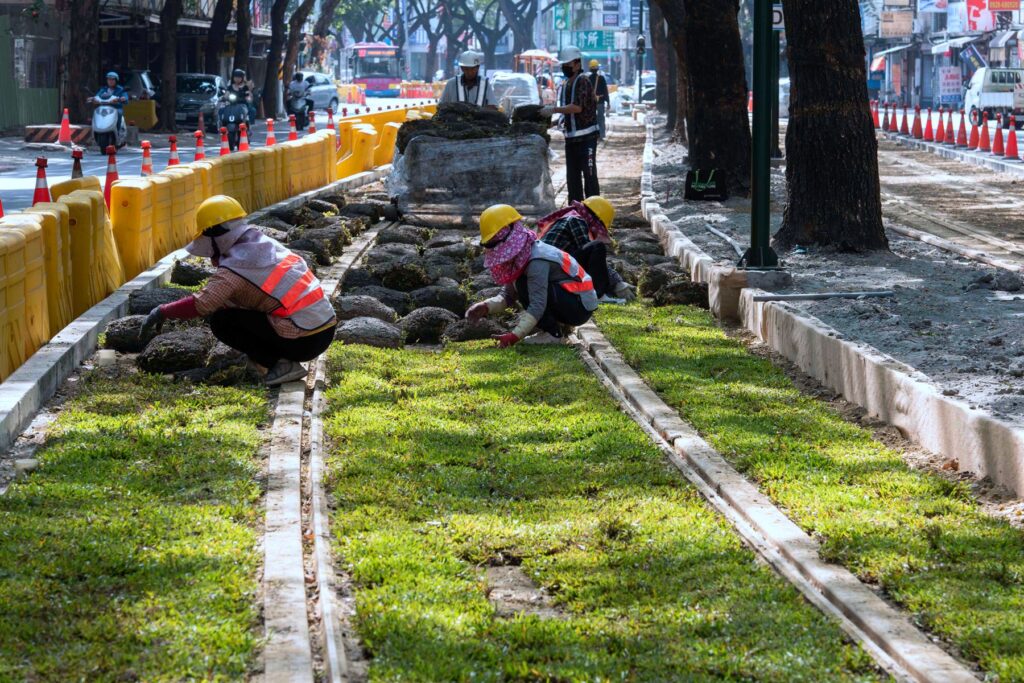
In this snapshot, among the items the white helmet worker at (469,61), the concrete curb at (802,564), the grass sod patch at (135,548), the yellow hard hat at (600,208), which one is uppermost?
the white helmet worker at (469,61)

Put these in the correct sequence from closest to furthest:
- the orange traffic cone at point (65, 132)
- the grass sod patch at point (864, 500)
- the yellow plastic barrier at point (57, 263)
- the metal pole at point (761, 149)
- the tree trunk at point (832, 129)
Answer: the grass sod patch at point (864, 500)
the yellow plastic barrier at point (57, 263)
the metal pole at point (761, 149)
the tree trunk at point (832, 129)
the orange traffic cone at point (65, 132)

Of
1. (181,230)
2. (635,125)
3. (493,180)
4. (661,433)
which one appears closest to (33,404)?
(661,433)

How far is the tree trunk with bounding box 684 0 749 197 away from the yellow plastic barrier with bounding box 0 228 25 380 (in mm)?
13196

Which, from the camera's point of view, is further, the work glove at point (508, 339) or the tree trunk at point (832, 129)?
the tree trunk at point (832, 129)

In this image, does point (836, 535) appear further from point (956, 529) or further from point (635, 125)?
point (635, 125)

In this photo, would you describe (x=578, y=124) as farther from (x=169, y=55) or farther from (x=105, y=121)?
(x=169, y=55)

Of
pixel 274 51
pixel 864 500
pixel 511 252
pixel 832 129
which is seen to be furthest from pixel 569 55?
pixel 274 51

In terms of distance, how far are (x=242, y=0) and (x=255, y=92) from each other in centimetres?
939

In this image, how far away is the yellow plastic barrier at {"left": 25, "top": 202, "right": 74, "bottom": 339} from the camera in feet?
32.9

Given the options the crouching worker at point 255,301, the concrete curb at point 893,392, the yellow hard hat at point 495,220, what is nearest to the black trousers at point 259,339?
the crouching worker at point 255,301

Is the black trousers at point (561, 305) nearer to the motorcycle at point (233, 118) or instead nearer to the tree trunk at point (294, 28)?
the motorcycle at point (233, 118)

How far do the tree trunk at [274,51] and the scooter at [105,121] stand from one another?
58.0 ft

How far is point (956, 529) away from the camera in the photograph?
6164 millimetres

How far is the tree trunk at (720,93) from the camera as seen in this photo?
820 inches
